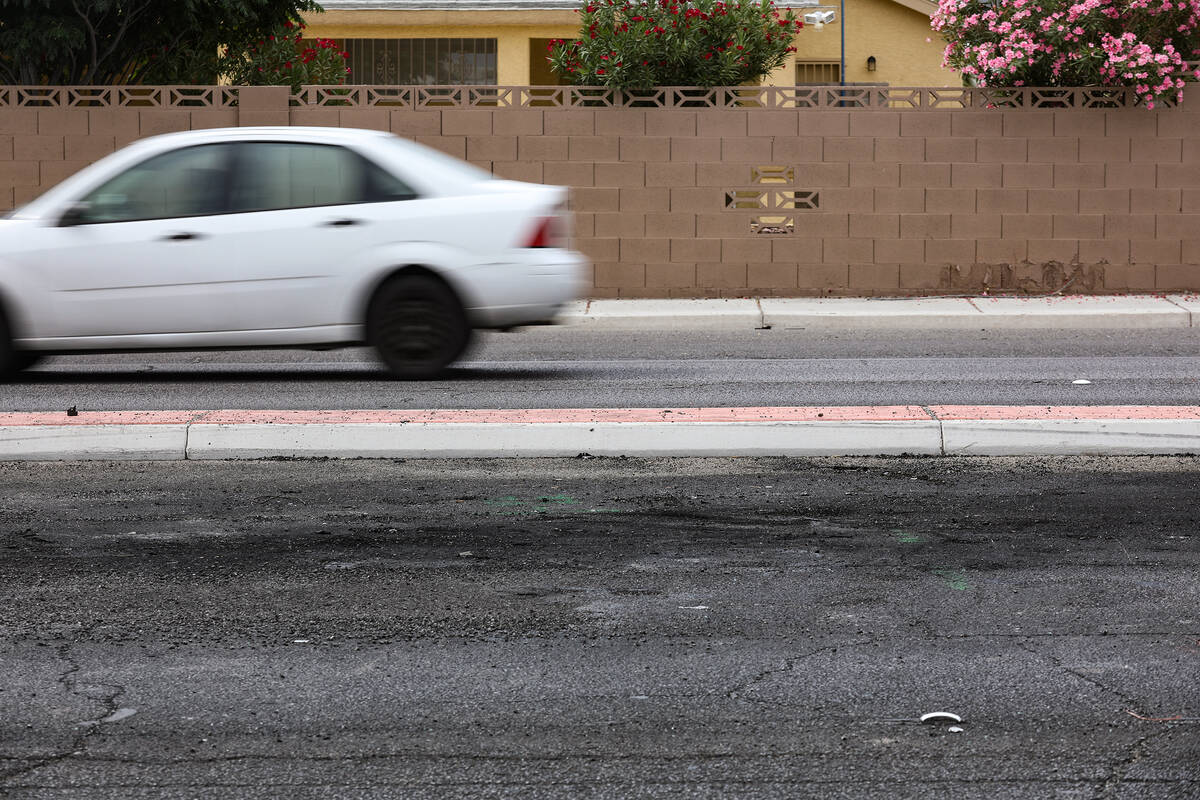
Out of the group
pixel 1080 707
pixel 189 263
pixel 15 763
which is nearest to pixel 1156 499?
pixel 1080 707

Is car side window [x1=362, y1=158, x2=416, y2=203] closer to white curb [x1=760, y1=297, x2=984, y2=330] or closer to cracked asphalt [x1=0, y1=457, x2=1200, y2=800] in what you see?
cracked asphalt [x1=0, y1=457, x2=1200, y2=800]

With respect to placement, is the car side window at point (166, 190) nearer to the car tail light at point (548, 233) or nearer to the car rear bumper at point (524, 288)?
the car rear bumper at point (524, 288)

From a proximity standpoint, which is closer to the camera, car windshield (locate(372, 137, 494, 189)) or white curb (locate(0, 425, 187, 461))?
white curb (locate(0, 425, 187, 461))

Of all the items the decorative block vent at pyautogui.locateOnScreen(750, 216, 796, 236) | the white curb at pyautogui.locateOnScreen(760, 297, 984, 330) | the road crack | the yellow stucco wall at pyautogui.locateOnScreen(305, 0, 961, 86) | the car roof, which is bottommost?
the road crack

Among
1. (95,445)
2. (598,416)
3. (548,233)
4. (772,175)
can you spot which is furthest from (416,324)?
(772,175)

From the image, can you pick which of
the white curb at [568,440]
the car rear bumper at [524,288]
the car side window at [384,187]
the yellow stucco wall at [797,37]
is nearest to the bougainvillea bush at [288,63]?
the yellow stucco wall at [797,37]

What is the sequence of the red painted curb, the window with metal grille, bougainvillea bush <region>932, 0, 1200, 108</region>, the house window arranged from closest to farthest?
1. the red painted curb
2. bougainvillea bush <region>932, 0, 1200, 108</region>
3. the house window
4. the window with metal grille

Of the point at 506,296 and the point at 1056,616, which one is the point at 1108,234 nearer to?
the point at 506,296

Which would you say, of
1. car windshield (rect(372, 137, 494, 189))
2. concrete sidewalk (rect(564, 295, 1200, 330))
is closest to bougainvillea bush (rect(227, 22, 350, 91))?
concrete sidewalk (rect(564, 295, 1200, 330))

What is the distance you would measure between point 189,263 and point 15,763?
696cm

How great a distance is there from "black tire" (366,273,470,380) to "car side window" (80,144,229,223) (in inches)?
46.9

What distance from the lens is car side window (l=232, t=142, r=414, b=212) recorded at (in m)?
10.7

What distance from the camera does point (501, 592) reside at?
218 inches

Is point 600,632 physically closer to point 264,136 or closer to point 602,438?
point 602,438
